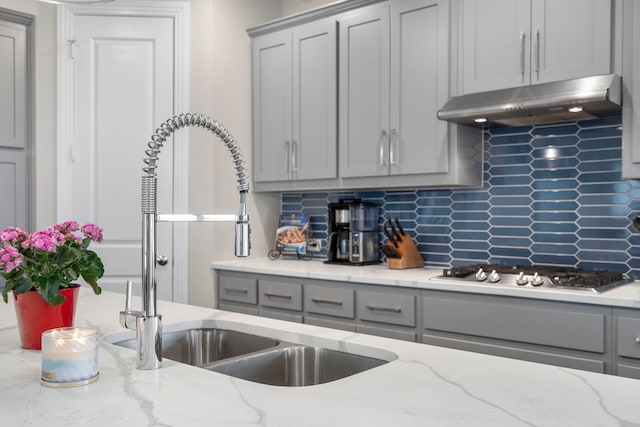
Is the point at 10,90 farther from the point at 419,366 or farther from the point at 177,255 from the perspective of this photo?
the point at 419,366

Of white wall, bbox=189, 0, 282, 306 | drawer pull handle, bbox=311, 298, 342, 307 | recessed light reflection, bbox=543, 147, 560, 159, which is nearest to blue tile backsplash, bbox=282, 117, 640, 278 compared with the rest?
recessed light reflection, bbox=543, 147, 560, 159

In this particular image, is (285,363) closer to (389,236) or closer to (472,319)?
(472,319)

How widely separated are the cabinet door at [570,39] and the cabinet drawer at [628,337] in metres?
1.03

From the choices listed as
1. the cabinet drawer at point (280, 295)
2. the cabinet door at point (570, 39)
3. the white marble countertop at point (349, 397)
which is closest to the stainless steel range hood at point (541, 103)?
the cabinet door at point (570, 39)

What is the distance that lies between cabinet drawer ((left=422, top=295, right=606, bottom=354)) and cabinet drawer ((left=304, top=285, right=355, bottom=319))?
45 centimetres

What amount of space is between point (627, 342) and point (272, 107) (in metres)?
2.51

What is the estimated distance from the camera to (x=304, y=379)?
62.0 inches

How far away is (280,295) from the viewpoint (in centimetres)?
344

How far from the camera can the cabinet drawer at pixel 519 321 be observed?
2328 millimetres

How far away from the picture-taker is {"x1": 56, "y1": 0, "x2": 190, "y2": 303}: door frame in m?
3.79

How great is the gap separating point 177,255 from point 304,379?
2402mm

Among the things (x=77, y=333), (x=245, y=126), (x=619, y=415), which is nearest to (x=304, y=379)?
(x=77, y=333)

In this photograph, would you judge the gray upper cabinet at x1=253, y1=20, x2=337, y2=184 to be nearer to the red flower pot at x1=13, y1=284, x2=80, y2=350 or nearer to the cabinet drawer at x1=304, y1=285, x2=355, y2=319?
the cabinet drawer at x1=304, y1=285, x2=355, y2=319

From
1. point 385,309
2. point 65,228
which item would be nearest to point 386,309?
point 385,309
